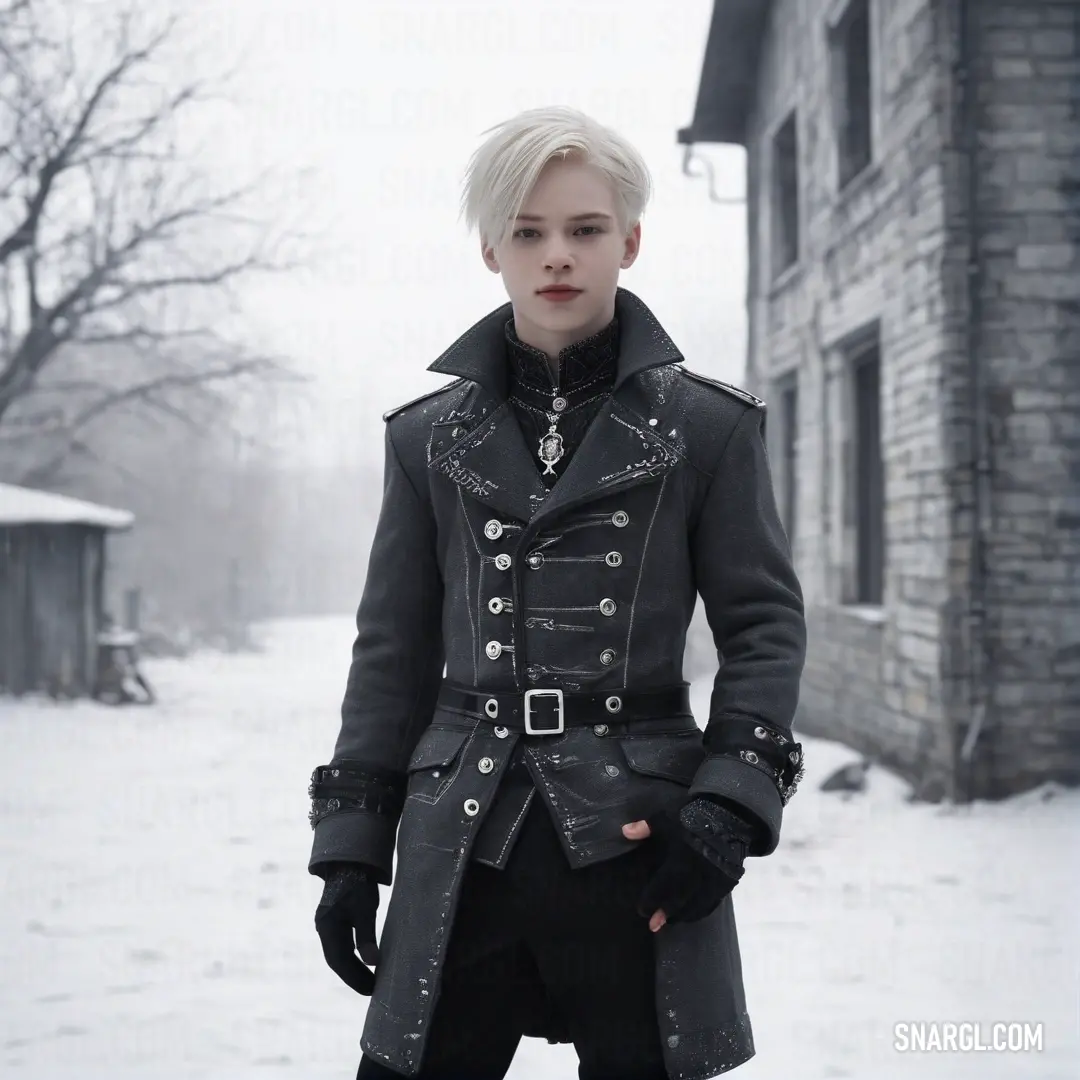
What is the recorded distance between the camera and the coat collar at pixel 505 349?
1730 millimetres

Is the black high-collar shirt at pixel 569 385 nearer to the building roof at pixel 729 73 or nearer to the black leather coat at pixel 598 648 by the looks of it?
the black leather coat at pixel 598 648

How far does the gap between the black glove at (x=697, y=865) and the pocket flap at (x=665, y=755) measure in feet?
0.30

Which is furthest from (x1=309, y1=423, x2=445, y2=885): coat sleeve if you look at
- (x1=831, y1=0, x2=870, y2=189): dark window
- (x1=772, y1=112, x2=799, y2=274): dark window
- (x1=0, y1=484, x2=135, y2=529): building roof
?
(x1=0, y1=484, x2=135, y2=529): building roof

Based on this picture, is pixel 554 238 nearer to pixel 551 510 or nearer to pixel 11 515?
pixel 551 510

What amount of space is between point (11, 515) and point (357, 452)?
55.4 ft

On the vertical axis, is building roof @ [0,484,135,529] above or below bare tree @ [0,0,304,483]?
below

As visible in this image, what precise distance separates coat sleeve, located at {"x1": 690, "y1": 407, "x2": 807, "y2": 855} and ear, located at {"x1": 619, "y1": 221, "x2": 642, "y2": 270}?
294mm

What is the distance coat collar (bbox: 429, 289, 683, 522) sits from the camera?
1.69 meters

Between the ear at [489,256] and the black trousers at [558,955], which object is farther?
the ear at [489,256]

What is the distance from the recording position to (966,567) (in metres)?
6.04

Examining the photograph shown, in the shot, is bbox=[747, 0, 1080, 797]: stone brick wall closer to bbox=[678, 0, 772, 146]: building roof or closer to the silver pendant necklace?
bbox=[678, 0, 772, 146]: building roof

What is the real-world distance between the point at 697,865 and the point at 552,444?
625 millimetres
